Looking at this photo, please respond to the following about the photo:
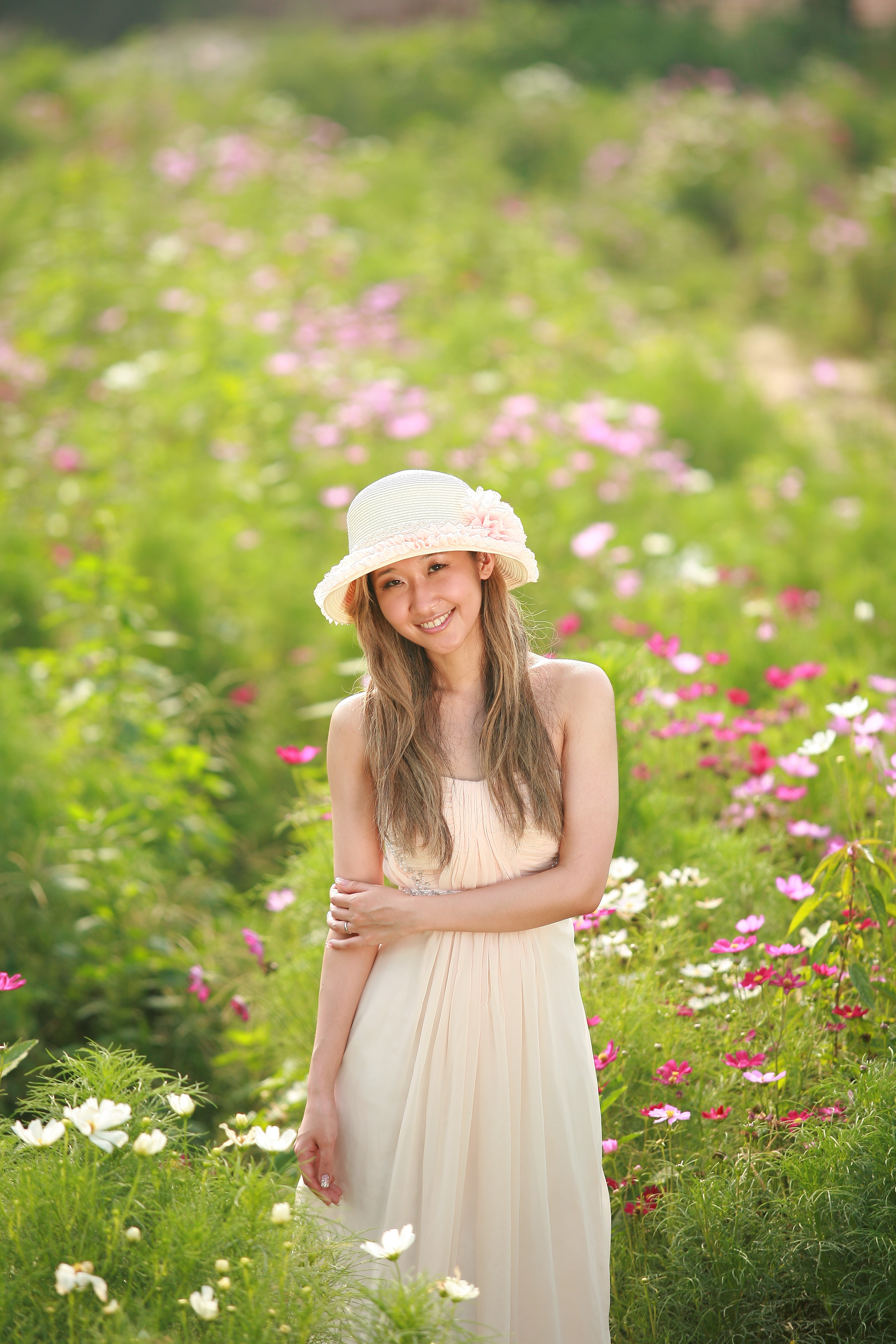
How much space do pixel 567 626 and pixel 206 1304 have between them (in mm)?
2351

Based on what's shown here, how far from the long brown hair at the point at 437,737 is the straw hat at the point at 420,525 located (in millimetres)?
105

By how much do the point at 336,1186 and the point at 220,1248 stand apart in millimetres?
321

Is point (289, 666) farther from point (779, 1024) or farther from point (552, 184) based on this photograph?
point (552, 184)

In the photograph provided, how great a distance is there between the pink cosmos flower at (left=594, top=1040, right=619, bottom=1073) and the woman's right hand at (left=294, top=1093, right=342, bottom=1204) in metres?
0.45

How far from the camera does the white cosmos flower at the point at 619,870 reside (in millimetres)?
2410

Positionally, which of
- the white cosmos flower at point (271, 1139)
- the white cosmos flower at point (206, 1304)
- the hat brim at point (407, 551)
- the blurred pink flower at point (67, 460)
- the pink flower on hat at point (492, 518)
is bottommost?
the blurred pink flower at point (67, 460)

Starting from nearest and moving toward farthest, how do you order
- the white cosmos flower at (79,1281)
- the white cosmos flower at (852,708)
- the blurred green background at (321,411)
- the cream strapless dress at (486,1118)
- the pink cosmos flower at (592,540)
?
the white cosmos flower at (79,1281), the cream strapless dress at (486,1118), the white cosmos flower at (852,708), the blurred green background at (321,411), the pink cosmos flower at (592,540)

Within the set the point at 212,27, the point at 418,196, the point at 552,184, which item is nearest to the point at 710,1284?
the point at 418,196

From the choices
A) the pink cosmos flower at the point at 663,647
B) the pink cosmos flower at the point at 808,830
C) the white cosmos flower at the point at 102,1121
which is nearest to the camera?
the white cosmos flower at the point at 102,1121

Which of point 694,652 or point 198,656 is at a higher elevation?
point 694,652

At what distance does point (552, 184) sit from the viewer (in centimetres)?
1015

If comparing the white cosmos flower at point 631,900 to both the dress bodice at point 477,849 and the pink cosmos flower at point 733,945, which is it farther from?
the dress bodice at point 477,849

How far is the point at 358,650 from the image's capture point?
4.24m

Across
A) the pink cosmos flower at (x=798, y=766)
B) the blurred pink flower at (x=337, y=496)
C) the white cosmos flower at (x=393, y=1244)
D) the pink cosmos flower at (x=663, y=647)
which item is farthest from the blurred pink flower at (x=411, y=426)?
the white cosmos flower at (x=393, y=1244)
